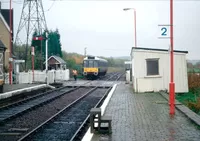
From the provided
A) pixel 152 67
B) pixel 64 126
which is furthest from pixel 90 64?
pixel 64 126

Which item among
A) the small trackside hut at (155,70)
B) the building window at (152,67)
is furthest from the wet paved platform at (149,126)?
the building window at (152,67)

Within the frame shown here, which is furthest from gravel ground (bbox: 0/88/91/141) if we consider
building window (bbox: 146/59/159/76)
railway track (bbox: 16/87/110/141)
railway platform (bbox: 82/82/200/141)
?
building window (bbox: 146/59/159/76)

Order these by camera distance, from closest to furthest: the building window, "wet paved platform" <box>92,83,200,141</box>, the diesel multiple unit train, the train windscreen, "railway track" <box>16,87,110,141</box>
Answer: "wet paved platform" <box>92,83,200,141</box> < "railway track" <box>16,87,110,141</box> < the building window < the diesel multiple unit train < the train windscreen

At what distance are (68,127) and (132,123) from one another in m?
2.58

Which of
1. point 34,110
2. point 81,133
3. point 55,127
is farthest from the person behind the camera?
point 34,110

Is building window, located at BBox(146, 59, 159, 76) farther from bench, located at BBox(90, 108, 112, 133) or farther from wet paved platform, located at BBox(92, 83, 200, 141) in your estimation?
bench, located at BBox(90, 108, 112, 133)

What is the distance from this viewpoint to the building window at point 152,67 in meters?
20.8

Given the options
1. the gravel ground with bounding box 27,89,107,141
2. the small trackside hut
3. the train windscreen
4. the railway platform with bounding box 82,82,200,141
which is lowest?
the gravel ground with bounding box 27,89,107,141

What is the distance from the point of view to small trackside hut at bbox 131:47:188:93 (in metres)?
20.2

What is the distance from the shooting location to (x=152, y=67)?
20875mm

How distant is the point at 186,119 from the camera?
10.8 metres

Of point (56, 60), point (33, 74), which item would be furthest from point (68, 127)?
point (56, 60)

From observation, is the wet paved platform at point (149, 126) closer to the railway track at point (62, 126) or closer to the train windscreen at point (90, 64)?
the railway track at point (62, 126)

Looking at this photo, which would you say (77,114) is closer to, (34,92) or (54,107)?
(54,107)
